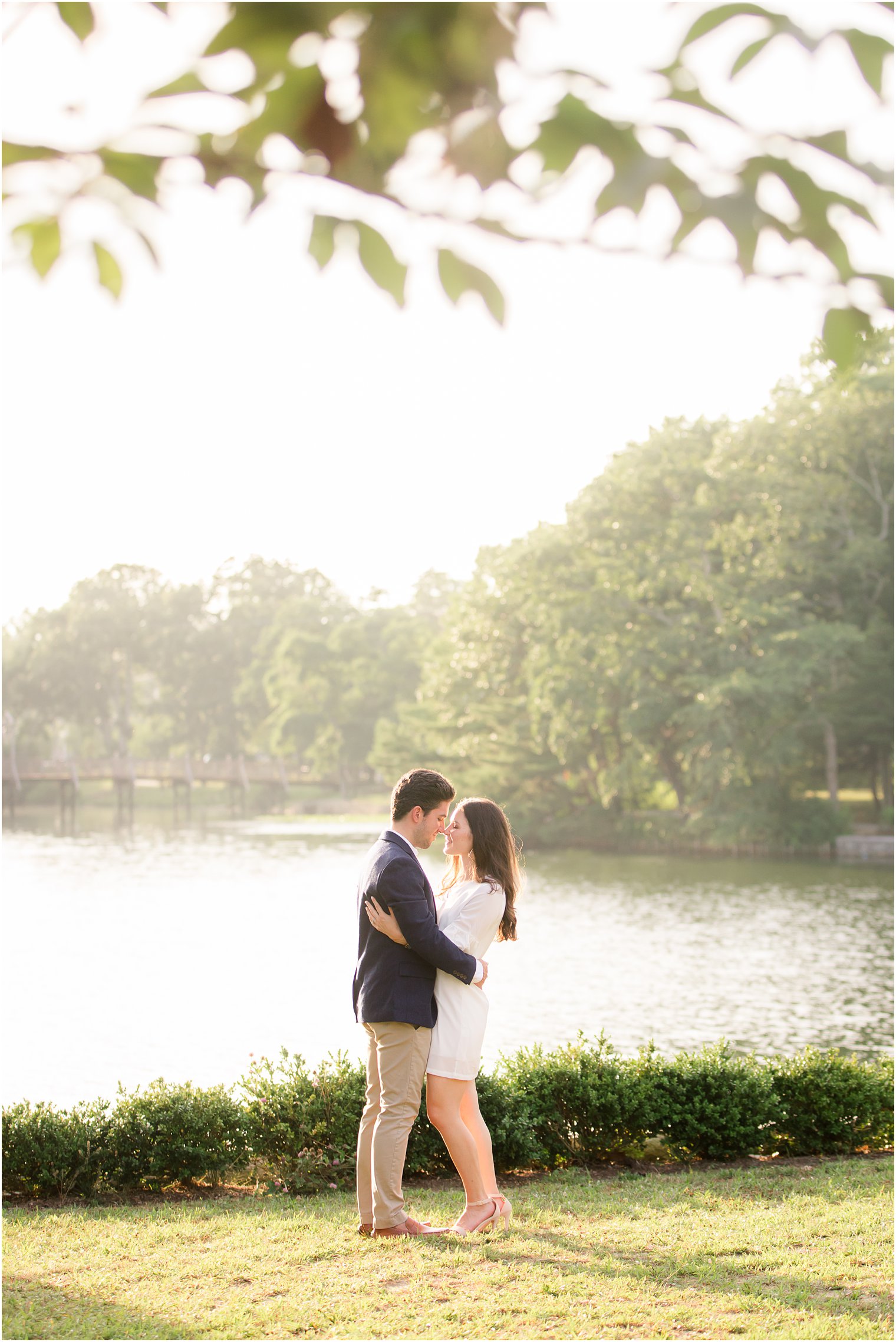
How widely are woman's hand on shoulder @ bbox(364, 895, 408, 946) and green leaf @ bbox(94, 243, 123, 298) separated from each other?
126 inches

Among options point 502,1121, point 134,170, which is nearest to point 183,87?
point 134,170

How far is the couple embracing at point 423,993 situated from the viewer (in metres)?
4.63

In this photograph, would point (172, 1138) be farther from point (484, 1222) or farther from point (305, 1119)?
point (484, 1222)

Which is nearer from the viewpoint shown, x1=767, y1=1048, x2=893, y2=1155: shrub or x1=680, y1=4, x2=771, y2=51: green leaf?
x1=680, y1=4, x2=771, y2=51: green leaf

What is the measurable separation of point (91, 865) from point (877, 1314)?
107 ft

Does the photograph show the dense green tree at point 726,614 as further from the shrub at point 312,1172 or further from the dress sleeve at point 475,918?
the dress sleeve at point 475,918

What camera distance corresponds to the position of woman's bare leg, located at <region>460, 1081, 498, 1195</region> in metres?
4.86

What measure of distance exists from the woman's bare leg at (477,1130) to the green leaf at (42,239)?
3879 mm

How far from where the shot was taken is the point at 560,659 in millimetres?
36812

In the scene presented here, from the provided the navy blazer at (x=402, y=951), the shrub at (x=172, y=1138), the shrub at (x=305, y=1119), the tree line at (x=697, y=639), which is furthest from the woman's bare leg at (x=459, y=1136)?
the tree line at (x=697, y=639)

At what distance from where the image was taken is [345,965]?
1922cm

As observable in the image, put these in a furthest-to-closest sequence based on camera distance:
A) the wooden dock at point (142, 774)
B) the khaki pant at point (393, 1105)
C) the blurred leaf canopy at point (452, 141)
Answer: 1. the wooden dock at point (142, 774)
2. the khaki pant at point (393, 1105)
3. the blurred leaf canopy at point (452, 141)

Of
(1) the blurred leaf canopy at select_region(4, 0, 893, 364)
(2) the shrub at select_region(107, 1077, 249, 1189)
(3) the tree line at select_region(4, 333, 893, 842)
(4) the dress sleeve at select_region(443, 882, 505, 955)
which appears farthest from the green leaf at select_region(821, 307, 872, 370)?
(3) the tree line at select_region(4, 333, 893, 842)

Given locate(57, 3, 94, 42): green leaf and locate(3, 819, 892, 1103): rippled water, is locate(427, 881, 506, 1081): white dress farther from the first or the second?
locate(57, 3, 94, 42): green leaf
